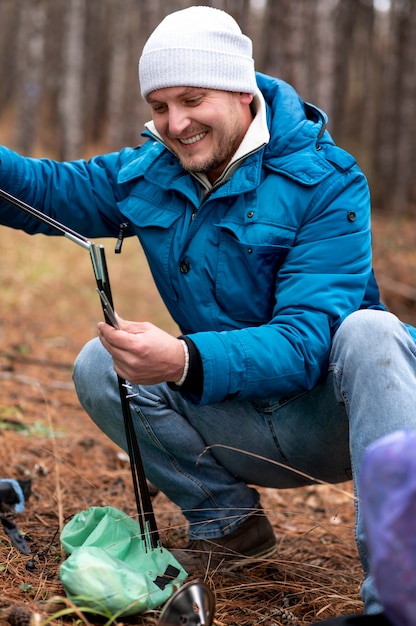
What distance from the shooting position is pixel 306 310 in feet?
7.34

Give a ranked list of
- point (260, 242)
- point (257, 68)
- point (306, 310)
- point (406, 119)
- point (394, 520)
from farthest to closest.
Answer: point (257, 68), point (406, 119), point (260, 242), point (306, 310), point (394, 520)

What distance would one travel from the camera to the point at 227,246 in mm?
2420

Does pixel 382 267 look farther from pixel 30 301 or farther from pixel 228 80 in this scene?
pixel 228 80

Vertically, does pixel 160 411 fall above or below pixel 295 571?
above

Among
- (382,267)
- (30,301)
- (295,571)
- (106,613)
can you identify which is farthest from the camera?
(382,267)

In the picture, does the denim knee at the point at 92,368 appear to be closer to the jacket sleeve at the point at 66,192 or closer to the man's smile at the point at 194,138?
the jacket sleeve at the point at 66,192

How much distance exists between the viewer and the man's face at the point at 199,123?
244 cm

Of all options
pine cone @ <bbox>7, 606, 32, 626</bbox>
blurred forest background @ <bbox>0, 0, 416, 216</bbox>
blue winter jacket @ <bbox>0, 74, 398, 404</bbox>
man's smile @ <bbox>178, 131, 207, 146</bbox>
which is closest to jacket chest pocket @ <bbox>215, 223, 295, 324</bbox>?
blue winter jacket @ <bbox>0, 74, 398, 404</bbox>

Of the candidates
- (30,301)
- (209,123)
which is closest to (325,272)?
(209,123)

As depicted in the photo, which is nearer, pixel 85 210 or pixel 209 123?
pixel 209 123

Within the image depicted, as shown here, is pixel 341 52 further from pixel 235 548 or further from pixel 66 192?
→ pixel 235 548

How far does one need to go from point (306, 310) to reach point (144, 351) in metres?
0.51

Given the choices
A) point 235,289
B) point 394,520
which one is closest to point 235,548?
point 235,289

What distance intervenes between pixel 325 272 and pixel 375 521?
107cm
